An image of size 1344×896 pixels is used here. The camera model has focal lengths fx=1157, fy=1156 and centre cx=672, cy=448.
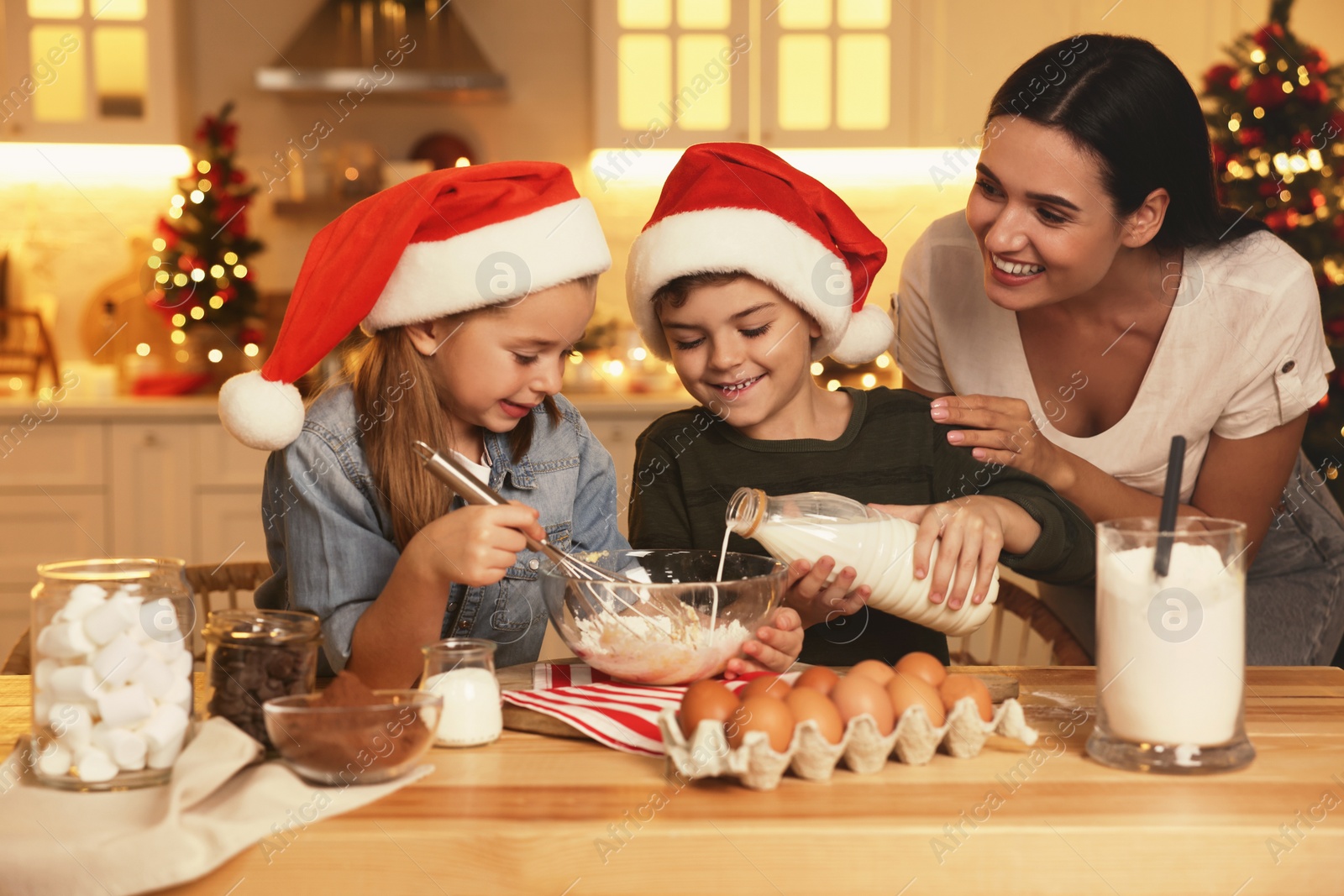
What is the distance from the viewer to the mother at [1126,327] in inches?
57.3

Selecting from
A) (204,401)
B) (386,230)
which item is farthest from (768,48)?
(386,230)

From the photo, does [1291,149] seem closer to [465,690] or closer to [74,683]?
[465,690]

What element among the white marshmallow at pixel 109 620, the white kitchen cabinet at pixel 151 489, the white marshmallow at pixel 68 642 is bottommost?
the white kitchen cabinet at pixel 151 489

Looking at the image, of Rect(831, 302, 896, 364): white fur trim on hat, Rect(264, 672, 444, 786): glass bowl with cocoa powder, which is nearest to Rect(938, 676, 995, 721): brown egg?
Rect(264, 672, 444, 786): glass bowl with cocoa powder

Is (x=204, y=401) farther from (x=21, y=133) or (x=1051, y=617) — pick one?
(x=1051, y=617)

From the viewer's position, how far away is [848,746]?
2.67ft

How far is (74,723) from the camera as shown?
30.8 inches

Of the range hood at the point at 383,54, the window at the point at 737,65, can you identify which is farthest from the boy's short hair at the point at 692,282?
the range hood at the point at 383,54

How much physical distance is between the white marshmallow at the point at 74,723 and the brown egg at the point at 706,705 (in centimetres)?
41

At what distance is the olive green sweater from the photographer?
1.42 meters

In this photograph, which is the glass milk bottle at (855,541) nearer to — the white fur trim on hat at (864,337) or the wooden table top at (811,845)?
the wooden table top at (811,845)

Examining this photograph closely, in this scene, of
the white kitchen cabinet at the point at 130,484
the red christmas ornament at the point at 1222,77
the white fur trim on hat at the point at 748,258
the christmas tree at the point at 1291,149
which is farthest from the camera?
the white kitchen cabinet at the point at 130,484

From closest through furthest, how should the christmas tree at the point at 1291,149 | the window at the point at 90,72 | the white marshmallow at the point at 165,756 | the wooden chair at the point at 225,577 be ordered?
1. the white marshmallow at the point at 165,756
2. the wooden chair at the point at 225,577
3. the christmas tree at the point at 1291,149
4. the window at the point at 90,72

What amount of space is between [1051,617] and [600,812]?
989 mm
